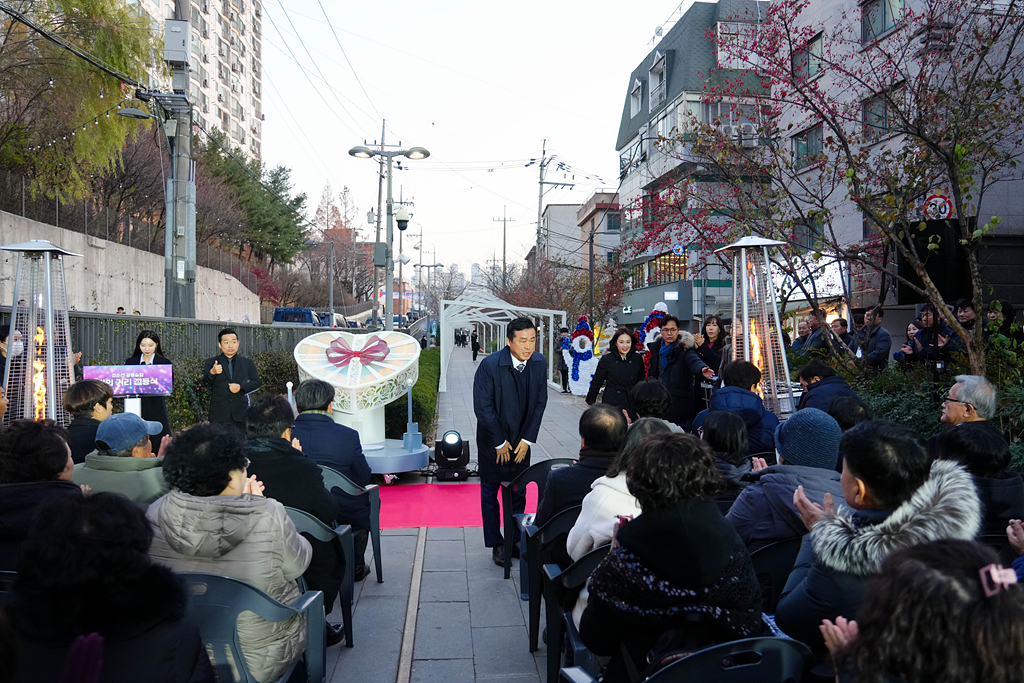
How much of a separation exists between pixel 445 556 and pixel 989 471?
3.58m

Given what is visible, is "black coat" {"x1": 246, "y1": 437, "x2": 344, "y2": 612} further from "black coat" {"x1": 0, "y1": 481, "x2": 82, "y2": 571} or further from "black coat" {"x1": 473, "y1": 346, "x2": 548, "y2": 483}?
"black coat" {"x1": 473, "y1": 346, "x2": 548, "y2": 483}

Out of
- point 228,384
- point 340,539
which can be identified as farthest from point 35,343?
point 340,539

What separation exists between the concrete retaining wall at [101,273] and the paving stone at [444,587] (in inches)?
584

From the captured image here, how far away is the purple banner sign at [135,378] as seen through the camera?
266 inches

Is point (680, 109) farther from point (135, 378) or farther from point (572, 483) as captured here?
point (572, 483)

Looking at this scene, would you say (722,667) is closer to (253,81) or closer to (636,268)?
(636,268)

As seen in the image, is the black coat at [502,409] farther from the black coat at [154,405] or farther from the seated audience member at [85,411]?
the black coat at [154,405]

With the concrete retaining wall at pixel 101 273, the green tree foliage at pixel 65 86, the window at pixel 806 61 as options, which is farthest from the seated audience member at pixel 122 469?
the green tree foliage at pixel 65 86

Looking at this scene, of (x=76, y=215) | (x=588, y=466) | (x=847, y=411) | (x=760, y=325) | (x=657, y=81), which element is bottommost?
(x=588, y=466)

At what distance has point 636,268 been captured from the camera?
127 feet

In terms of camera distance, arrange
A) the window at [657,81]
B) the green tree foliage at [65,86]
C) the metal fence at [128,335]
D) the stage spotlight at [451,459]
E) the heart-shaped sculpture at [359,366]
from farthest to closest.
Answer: the window at [657,81], the green tree foliage at [65,86], the metal fence at [128,335], the stage spotlight at [451,459], the heart-shaped sculpture at [359,366]

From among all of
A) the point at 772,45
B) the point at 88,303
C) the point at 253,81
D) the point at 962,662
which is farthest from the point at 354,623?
the point at 253,81

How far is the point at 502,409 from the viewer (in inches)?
215

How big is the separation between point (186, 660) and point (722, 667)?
4.58ft
